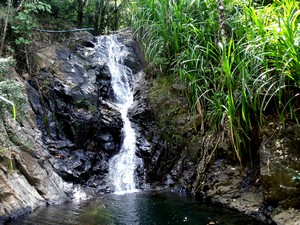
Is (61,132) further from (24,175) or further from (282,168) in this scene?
(282,168)

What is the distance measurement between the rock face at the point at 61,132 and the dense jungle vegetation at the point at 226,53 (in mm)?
998

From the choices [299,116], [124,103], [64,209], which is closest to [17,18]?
[124,103]

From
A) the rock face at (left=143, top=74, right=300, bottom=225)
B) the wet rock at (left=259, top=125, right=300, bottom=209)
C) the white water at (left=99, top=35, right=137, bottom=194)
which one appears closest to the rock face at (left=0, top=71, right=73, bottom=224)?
the white water at (left=99, top=35, right=137, bottom=194)

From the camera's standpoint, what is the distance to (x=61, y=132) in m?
7.69

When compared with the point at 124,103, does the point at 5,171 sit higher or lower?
lower

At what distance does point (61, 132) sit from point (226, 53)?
4.42 m

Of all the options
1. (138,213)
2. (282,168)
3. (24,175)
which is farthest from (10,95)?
(282,168)

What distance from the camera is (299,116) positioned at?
15.2 ft

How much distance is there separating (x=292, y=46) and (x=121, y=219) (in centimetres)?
365

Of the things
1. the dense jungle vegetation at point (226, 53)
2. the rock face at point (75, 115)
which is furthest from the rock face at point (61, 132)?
the dense jungle vegetation at point (226, 53)

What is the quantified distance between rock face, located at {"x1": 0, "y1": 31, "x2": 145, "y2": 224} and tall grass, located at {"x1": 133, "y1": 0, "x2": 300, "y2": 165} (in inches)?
89.6

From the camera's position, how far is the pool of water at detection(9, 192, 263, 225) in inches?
187

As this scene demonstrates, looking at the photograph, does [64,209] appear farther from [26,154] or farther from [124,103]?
[124,103]

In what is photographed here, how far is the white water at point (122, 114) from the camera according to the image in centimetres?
746
